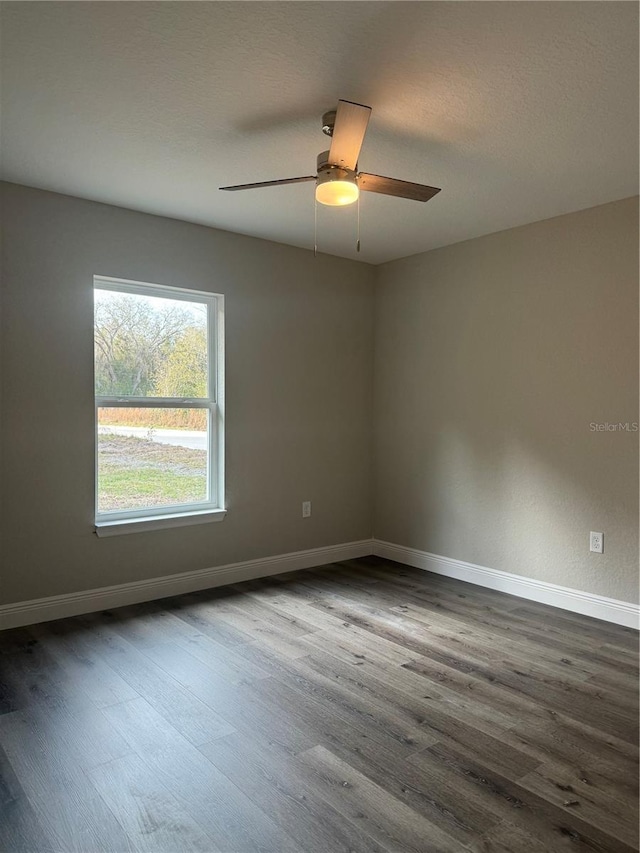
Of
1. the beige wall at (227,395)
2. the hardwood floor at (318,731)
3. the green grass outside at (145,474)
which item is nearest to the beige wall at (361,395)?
the beige wall at (227,395)

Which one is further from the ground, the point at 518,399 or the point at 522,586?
the point at 518,399

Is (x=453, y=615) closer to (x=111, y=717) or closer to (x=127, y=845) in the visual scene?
(x=111, y=717)

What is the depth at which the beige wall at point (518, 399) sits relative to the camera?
343 cm

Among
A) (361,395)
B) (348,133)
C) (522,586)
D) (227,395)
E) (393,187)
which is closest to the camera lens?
(348,133)

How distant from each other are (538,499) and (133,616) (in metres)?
2.60

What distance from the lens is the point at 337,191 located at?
2.38m

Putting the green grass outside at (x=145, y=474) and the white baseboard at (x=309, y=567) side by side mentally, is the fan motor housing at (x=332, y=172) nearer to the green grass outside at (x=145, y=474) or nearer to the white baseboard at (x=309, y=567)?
the green grass outside at (x=145, y=474)

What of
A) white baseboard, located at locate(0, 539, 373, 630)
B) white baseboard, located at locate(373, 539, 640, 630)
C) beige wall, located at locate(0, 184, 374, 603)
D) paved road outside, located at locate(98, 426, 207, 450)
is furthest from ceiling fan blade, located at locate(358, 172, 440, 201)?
white baseboard, located at locate(0, 539, 373, 630)

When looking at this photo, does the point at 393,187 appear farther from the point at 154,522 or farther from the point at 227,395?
the point at 154,522

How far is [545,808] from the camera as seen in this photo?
6.04 ft

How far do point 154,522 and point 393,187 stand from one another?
2451 mm

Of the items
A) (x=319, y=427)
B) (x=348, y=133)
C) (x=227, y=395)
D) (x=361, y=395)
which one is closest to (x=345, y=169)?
(x=348, y=133)

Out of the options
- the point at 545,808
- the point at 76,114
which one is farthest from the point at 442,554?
the point at 76,114

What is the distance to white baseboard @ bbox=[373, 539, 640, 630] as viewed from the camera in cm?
341
